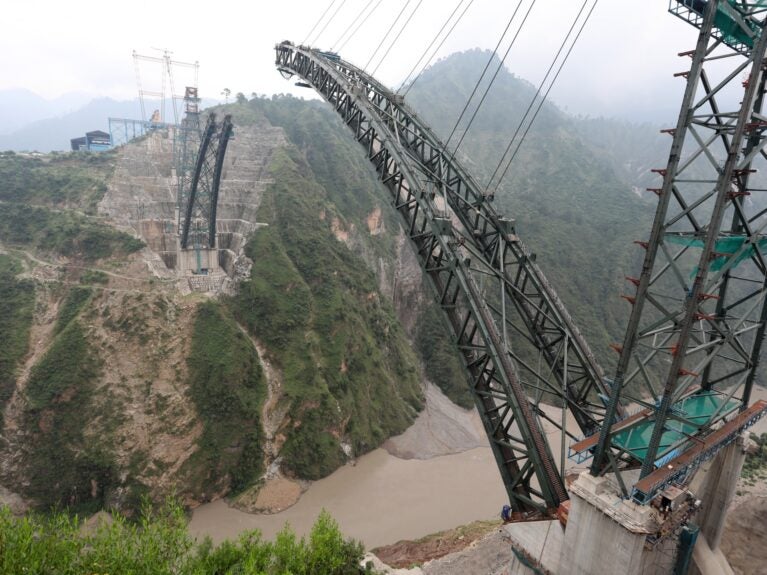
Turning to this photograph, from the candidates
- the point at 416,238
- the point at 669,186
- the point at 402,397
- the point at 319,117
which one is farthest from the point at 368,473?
the point at 319,117

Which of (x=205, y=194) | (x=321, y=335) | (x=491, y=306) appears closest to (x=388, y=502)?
(x=321, y=335)

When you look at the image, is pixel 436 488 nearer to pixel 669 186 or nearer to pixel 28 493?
pixel 28 493

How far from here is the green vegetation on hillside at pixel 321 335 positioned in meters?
35.8

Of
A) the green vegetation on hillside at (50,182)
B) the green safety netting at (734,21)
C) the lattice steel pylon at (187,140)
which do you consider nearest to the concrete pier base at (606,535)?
the green safety netting at (734,21)

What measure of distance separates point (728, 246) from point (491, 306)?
6.08 m

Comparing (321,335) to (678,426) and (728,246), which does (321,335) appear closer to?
(678,426)

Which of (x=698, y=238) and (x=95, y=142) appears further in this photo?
(x=95, y=142)

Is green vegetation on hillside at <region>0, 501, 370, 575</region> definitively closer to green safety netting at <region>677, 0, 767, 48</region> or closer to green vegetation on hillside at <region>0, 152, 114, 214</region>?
green safety netting at <region>677, 0, 767, 48</region>

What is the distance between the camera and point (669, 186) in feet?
27.2

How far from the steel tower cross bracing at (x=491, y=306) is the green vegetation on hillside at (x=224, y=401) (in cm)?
2344

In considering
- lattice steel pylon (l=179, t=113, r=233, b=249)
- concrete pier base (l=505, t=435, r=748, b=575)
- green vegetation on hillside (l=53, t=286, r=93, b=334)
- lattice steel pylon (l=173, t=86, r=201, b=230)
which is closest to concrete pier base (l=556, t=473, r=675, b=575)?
concrete pier base (l=505, t=435, r=748, b=575)

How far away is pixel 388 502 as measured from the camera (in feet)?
106

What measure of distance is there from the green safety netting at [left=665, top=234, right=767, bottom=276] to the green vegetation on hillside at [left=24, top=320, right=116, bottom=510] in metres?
34.2

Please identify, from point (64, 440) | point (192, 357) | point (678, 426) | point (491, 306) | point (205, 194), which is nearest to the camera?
point (678, 426)
